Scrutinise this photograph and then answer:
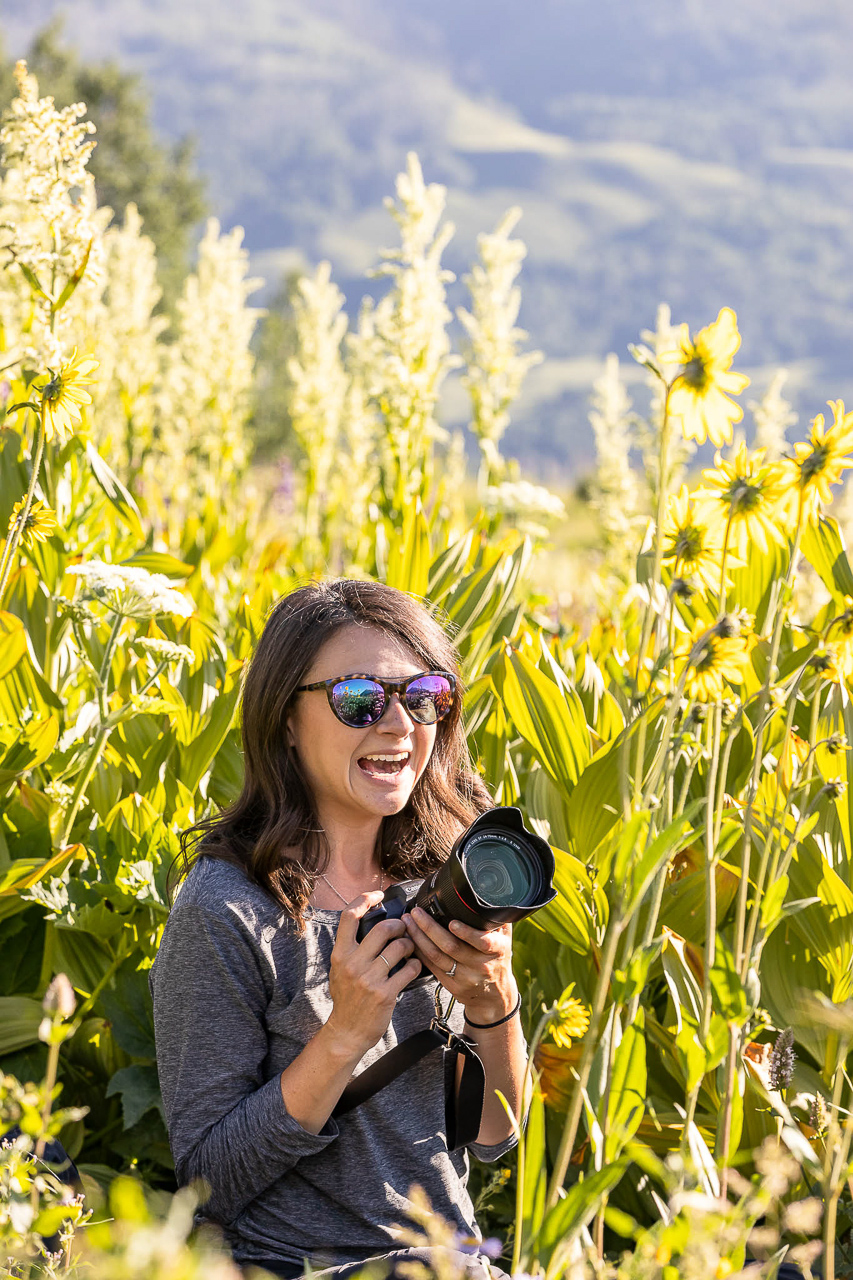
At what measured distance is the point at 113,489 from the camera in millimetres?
3053

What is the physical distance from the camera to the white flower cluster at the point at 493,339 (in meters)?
4.89

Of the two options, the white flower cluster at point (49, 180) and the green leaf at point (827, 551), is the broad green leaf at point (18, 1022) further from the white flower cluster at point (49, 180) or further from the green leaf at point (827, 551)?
the green leaf at point (827, 551)

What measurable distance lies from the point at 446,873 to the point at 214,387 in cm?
481

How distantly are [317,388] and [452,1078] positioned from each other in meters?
4.79

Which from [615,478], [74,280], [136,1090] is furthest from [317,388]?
[136,1090]

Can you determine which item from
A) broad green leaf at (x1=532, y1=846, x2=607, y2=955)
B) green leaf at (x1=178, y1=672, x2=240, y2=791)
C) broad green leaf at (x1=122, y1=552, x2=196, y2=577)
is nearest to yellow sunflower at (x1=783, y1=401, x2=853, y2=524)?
broad green leaf at (x1=532, y1=846, x2=607, y2=955)

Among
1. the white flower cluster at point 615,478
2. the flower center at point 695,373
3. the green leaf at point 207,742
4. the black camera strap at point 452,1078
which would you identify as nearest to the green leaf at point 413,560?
the green leaf at point 207,742

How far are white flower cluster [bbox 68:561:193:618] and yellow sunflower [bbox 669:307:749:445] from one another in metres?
1.15

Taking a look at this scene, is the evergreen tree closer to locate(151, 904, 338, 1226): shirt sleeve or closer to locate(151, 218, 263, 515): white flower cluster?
locate(151, 218, 263, 515): white flower cluster

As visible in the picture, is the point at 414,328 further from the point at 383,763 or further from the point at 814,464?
the point at 814,464

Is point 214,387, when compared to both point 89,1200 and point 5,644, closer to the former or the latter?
point 5,644

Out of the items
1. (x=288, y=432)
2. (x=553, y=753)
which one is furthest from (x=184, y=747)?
(x=288, y=432)

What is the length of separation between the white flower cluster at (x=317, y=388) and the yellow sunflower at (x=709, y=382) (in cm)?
445

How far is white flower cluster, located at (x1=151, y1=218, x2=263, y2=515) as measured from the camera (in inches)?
230
